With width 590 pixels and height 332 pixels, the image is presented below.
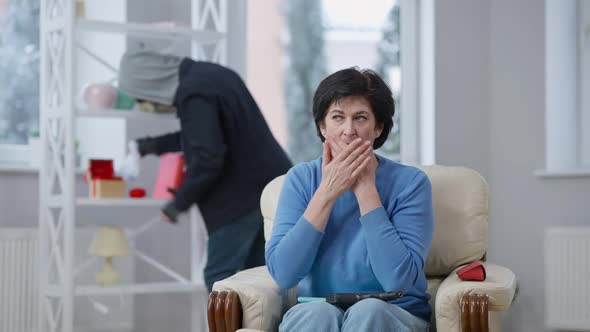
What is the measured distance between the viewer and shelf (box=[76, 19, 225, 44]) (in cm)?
372

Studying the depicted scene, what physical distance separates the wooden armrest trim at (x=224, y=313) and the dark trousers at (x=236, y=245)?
1086 mm

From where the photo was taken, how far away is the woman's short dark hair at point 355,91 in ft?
7.82

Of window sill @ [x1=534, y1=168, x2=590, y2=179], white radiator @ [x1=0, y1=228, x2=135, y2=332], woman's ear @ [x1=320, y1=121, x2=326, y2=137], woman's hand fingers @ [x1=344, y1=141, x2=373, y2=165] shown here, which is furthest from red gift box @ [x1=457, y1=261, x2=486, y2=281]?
window sill @ [x1=534, y1=168, x2=590, y2=179]

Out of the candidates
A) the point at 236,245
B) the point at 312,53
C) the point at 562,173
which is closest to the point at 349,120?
the point at 236,245

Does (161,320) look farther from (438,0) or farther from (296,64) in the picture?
(296,64)

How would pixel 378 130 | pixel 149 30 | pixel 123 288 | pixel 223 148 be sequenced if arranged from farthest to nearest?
pixel 149 30
pixel 123 288
pixel 223 148
pixel 378 130

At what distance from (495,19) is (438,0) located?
32 cm

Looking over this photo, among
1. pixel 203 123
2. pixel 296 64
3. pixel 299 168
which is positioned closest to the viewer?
pixel 299 168

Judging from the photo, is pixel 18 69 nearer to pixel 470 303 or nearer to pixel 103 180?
pixel 103 180

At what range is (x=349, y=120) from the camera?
7.83 ft

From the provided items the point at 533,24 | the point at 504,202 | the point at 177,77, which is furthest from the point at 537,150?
the point at 177,77

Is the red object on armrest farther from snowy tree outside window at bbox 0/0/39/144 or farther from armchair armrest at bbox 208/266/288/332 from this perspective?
armchair armrest at bbox 208/266/288/332

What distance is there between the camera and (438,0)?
4.67 m

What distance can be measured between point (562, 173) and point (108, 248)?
2.19 m
